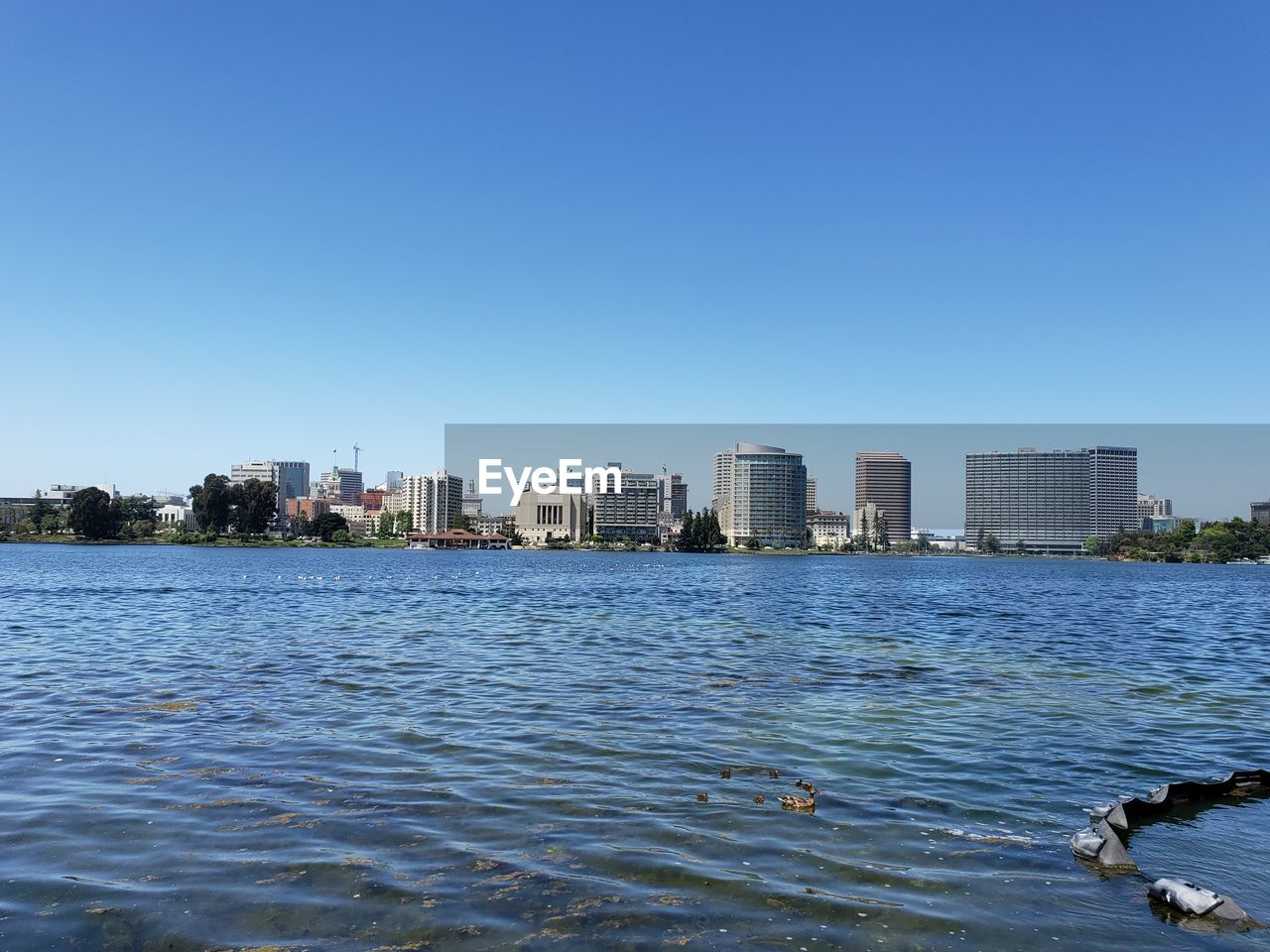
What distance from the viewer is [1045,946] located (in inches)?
281

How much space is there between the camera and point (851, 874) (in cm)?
862

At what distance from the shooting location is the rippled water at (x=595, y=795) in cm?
749

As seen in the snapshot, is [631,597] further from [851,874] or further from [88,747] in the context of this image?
[851,874]

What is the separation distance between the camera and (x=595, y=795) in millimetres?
11219

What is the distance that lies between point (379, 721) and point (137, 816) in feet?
18.8

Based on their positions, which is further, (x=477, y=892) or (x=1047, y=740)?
(x=1047, y=740)

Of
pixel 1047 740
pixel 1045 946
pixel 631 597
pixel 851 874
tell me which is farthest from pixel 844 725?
pixel 631 597

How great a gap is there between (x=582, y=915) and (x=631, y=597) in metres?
52.2

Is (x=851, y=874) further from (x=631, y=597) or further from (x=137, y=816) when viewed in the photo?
(x=631, y=597)

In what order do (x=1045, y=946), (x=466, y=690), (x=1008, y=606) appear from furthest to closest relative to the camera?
(x=1008, y=606)
(x=466, y=690)
(x=1045, y=946)

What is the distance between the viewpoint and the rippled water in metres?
7.49

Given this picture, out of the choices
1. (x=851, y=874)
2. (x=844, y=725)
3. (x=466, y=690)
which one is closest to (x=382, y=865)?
(x=851, y=874)

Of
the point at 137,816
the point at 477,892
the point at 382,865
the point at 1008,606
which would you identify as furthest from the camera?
the point at 1008,606

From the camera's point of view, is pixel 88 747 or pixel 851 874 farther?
pixel 88 747
